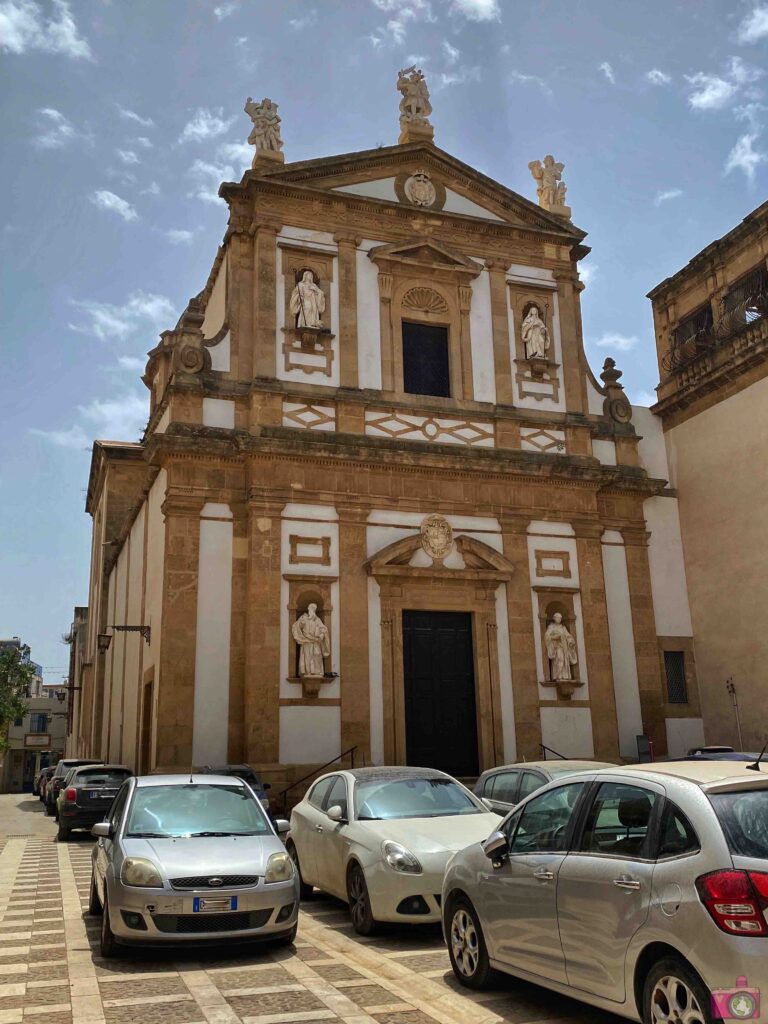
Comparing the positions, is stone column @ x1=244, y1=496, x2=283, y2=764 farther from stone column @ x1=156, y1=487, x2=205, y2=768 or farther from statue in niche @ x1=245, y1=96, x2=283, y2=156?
statue in niche @ x1=245, y1=96, x2=283, y2=156

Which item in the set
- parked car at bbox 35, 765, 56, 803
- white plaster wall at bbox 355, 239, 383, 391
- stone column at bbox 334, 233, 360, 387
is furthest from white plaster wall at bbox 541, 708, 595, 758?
parked car at bbox 35, 765, 56, 803

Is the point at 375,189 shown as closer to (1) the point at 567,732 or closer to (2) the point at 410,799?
(1) the point at 567,732

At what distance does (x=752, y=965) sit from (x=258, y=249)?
1932cm

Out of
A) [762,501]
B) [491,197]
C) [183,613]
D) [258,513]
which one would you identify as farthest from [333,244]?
[762,501]

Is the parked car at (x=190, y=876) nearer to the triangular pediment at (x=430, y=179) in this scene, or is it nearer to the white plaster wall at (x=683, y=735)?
the white plaster wall at (x=683, y=735)

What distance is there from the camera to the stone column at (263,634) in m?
18.4

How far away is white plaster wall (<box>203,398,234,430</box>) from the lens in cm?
2038

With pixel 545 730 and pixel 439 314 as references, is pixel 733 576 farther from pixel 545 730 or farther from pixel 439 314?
pixel 439 314

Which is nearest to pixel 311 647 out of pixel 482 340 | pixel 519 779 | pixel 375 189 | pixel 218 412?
pixel 218 412

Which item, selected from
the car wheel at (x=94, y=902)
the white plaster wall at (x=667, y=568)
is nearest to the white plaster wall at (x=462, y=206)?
the white plaster wall at (x=667, y=568)

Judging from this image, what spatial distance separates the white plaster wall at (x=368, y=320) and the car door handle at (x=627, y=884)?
1693 centimetres

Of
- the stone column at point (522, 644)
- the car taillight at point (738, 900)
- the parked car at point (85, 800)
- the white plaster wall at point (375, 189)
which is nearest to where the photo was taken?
the car taillight at point (738, 900)

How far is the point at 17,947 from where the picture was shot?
841 centimetres

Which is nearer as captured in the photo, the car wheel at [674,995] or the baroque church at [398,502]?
the car wheel at [674,995]
